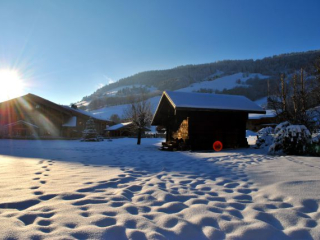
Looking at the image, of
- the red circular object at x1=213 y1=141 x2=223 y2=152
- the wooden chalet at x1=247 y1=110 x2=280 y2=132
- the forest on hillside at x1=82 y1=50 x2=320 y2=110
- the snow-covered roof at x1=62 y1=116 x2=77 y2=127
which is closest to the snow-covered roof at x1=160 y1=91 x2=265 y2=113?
the red circular object at x1=213 y1=141 x2=223 y2=152

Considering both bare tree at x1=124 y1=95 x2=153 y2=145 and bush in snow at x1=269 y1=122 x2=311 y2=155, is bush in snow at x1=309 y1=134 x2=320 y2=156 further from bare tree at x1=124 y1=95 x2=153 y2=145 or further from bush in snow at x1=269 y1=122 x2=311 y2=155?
bare tree at x1=124 y1=95 x2=153 y2=145

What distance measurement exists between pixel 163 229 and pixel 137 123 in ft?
62.1

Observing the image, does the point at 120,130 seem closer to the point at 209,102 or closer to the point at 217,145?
the point at 217,145

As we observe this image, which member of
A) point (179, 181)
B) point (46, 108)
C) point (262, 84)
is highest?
point (262, 84)

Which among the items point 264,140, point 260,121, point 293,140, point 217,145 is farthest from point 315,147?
point 260,121

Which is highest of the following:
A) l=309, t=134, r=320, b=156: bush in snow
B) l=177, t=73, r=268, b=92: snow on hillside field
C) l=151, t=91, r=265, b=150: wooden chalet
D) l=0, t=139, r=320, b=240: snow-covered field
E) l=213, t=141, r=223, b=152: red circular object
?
l=177, t=73, r=268, b=92: snow on hillside field

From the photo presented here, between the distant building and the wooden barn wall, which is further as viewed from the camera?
the distant building

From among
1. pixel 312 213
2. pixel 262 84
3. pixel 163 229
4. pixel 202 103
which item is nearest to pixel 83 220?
pixel 163 229

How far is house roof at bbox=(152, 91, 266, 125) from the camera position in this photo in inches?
471

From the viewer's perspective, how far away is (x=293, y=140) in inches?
352

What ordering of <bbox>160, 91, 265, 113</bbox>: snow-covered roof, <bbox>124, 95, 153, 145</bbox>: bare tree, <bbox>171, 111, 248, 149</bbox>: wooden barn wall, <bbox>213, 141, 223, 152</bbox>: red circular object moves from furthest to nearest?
<bbox>124, 95, 153, 145</bbox>: bare tree → <bbox>213, 141, 223, 152</bbox>: red circular object → <bbox>171, 111, 248, 149</bbox>: wooden barn wall → <bbox>160, 91, 265, 113</bbox>: snow-covered roof

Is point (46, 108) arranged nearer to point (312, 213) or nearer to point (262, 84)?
point (312, 213)

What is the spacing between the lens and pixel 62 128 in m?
32.2

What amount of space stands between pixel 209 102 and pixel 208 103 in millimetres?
238
